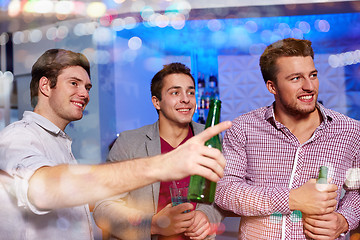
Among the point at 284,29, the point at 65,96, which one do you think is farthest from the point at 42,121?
the point at 284,29

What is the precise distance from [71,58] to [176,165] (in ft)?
1.89

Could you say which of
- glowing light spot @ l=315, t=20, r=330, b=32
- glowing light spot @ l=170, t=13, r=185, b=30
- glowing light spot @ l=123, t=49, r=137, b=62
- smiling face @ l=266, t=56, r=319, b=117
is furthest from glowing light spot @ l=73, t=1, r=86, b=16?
glowing light spot @ l=315, t=20, r=330, b=32

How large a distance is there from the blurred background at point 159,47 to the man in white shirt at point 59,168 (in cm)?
113

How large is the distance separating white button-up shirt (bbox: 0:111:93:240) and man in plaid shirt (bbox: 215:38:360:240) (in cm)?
39

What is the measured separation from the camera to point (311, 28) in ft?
9.40

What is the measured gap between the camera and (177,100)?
1.13 metres

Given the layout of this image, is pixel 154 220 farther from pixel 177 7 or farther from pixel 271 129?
pixel 177 7

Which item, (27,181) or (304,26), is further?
(304,26)

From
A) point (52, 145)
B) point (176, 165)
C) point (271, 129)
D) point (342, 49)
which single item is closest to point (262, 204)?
point (271, 129)

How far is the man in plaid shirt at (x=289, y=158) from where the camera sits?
78 cm

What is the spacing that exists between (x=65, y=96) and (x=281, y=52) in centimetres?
64

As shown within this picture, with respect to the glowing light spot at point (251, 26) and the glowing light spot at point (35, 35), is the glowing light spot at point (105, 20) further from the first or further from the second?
the glowing light spot at point (251, 26)

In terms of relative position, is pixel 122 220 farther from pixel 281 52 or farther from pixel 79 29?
pixel 79 29

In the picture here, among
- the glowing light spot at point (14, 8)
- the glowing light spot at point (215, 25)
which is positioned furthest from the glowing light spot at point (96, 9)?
the glowing light spot at point (215, 25)
